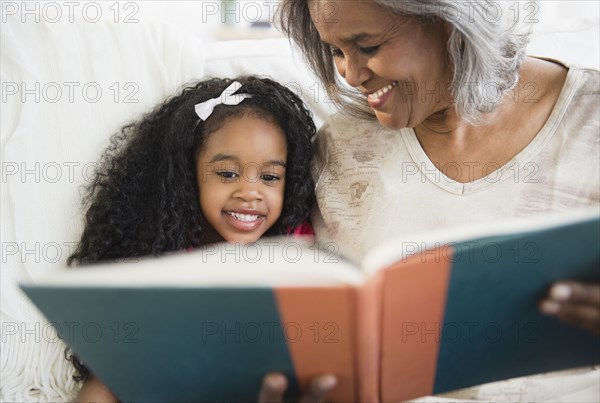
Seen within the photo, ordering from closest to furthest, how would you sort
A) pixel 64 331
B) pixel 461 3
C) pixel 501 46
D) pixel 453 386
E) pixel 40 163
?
1. pixel 64 331
2. pixel 453 386
3. pixel 461 3
4. pixel 501 46
5. pixel 40 163

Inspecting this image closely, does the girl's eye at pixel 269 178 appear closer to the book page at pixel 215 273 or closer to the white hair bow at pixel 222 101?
the white hair bow at pixel 222 101

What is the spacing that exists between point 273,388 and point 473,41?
A: 671 millimetres

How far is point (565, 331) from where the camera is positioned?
866 millimetres

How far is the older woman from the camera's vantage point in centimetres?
108

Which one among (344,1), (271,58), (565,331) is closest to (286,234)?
(271,58)

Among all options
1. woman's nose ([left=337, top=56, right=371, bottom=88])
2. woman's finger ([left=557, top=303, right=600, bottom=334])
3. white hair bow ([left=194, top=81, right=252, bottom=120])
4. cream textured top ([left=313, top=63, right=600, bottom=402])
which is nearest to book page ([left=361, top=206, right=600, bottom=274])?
woman's finger ([left=557, top=303, right=600, bottom=334])

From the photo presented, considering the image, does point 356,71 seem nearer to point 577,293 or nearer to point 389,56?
point 389,56

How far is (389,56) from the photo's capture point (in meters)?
1.09

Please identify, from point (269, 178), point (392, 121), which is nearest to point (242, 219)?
point (269, 178)

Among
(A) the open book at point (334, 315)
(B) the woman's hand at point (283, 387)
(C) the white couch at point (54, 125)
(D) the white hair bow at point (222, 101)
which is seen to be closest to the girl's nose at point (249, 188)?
(D) the white hair bow at point (222, 101)

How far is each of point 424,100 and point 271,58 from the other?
55 centimetres

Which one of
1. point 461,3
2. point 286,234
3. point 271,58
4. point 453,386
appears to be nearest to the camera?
point 453,386

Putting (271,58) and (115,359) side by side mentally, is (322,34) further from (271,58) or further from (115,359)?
(115,359)

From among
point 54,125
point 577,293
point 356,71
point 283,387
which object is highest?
point 356,71
